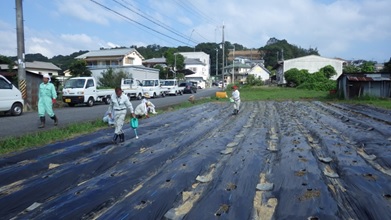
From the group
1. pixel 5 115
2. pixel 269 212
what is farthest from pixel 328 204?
pixel 5 115

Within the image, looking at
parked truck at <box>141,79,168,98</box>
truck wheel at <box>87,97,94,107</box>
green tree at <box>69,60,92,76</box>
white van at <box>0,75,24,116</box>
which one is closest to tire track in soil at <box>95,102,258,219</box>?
white van at <box>0,75,24,116</box>

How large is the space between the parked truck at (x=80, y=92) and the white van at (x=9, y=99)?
4.66 m

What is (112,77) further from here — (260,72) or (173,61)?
(260,72)

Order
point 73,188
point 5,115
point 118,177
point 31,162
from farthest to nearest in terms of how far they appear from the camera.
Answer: point 5,115 < point 31,162 < point 118,177 < point 73,188

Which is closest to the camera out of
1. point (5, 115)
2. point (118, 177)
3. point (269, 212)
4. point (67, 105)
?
point (269, 212)

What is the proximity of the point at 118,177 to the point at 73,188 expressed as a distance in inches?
26.7

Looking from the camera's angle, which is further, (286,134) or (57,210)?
(286,134)

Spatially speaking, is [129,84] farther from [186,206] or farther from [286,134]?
[186,206]

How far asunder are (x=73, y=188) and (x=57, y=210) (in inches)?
30.9

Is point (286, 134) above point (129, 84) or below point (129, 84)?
below

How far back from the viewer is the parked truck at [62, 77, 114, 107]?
1881 centimetres

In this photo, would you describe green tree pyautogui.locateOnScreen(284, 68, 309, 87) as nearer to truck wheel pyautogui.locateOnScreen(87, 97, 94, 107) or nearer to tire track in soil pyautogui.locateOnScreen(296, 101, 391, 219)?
truck wheel pyautogui.locateOnScreen(87, 97, 94, 107)

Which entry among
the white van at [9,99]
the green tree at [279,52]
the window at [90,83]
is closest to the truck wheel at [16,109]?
the white van at [9,99]

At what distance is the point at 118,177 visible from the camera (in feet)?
15.6
